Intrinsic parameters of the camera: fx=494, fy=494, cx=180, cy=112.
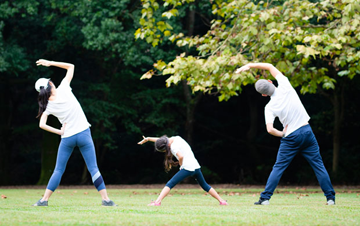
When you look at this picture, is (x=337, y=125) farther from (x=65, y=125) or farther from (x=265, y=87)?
(x=65, y=125)

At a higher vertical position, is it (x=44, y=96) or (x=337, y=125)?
(x=44, y=96)

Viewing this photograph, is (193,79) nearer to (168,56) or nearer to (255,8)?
(255,8)

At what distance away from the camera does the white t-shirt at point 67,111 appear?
7.94 metres

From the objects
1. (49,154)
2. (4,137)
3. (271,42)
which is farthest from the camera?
(4,137)

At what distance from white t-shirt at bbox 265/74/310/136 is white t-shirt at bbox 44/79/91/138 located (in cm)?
301

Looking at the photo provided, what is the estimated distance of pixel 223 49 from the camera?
1393 centimetres

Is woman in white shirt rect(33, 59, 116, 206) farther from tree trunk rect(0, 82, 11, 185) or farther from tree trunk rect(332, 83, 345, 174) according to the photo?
tree trunk rect(0, 82, 11, 185)

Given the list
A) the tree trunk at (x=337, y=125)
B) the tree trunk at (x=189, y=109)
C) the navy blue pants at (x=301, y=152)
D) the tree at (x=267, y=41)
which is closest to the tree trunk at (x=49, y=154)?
the tree trunk at (x=189, y=109)

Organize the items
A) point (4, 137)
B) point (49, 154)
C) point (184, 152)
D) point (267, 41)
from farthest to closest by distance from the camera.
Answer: point (4, 137) < point (49, 154) < point (267, 41) < point (184, 152)

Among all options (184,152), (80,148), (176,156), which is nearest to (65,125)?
(80,148)

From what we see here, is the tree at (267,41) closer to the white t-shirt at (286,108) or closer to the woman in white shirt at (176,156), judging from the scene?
the white t-shirt at (286,108)

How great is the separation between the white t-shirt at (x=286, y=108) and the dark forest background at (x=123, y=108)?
11635mm

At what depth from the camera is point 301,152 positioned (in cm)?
809

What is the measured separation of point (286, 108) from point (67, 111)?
3.50 metres
